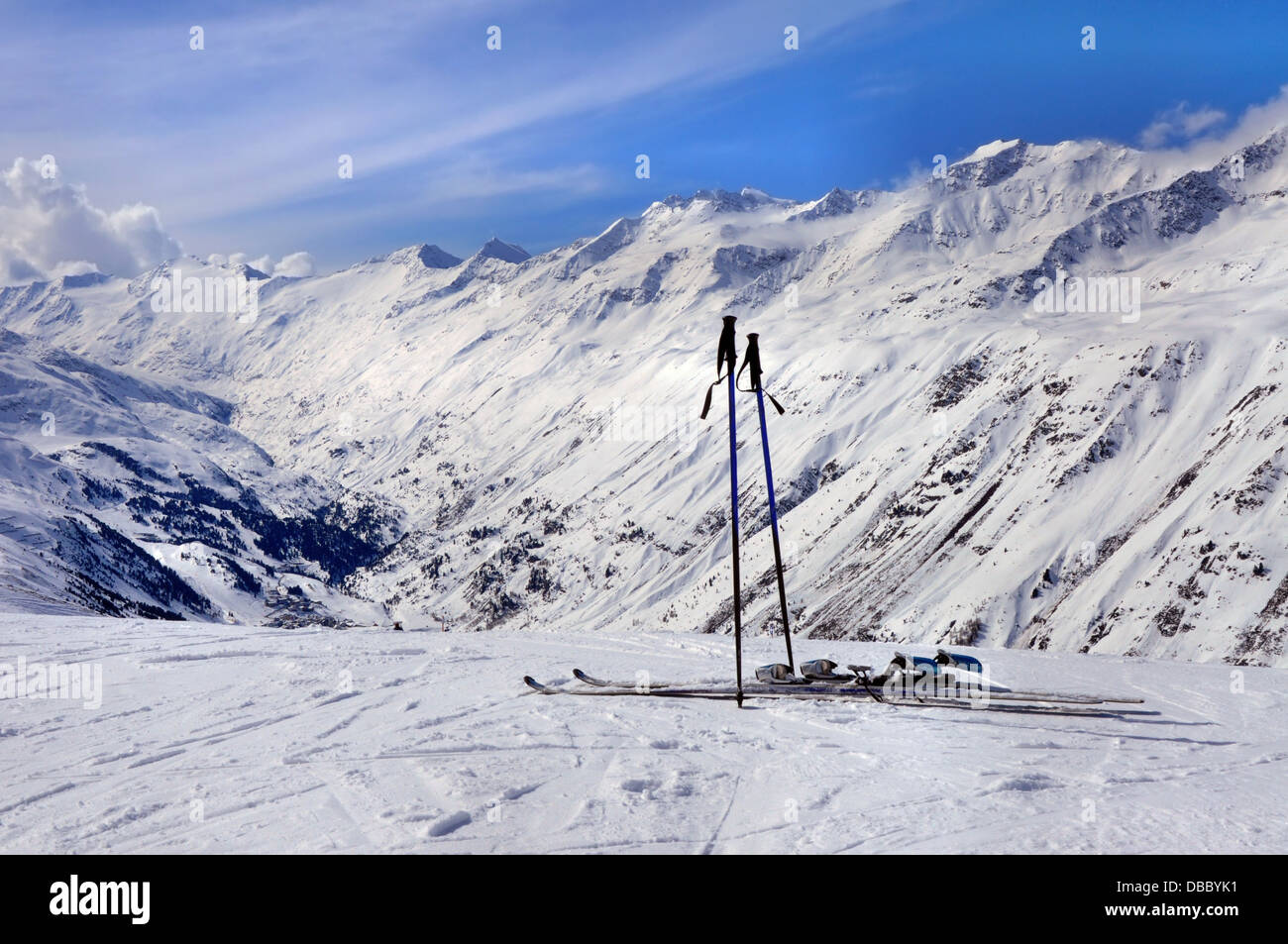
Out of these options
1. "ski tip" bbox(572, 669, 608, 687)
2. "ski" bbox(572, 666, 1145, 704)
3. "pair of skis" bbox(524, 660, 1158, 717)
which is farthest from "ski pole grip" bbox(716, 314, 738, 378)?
"ski tip" bbox(572, 669, 608, 687)

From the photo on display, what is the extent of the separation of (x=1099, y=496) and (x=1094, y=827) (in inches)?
6514

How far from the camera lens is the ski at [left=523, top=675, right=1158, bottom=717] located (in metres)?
20.9

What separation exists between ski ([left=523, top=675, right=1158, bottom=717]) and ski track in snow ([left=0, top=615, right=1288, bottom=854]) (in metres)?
0.76

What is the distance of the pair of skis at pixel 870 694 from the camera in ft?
68.9

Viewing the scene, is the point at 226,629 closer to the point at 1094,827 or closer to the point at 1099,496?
the point at 1094,827

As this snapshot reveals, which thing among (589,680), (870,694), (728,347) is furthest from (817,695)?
(728,347)

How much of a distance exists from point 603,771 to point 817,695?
961cm

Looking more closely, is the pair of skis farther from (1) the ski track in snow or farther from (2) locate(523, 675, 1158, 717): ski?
(1) the ski track in snow

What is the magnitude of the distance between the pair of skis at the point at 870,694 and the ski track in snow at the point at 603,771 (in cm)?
84

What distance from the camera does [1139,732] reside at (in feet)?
60.7

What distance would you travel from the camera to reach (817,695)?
2298 centimetres

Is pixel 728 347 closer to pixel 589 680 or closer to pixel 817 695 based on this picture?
pixel 817 695
